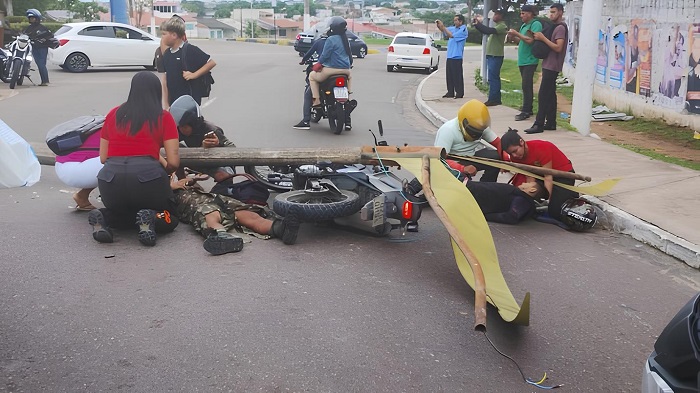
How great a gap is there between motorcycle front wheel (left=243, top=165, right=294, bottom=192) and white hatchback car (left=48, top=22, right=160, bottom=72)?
56.8 ft

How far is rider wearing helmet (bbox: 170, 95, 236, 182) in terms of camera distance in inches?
276

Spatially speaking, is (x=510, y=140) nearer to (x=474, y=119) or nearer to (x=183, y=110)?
(x=474, y=119)

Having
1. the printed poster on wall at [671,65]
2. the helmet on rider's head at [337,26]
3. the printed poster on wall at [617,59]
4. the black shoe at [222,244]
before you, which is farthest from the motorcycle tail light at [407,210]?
the printed poster on wall at [617,59]

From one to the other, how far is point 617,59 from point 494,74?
2686 mm

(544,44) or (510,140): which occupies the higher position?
(544,44)

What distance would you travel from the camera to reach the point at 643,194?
8.02m

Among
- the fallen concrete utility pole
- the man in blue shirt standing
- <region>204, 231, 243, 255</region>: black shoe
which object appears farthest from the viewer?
the man in blue shirt standing

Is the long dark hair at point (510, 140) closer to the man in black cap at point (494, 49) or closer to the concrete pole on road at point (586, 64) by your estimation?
Result: the concrete pole on road at point (586, 64)

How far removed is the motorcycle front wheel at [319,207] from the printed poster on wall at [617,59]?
35.8 ft

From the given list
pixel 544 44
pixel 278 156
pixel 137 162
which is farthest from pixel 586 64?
pixel 137 162

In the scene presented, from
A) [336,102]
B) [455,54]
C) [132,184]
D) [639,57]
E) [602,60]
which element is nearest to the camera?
[132,184]

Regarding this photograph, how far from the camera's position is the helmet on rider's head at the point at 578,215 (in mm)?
7031

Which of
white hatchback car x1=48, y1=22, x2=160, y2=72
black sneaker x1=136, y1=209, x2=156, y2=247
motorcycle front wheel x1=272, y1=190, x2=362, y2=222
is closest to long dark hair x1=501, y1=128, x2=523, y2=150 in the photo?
motorcycle front wheel x1=272, y1=190, x2=362, y2=222

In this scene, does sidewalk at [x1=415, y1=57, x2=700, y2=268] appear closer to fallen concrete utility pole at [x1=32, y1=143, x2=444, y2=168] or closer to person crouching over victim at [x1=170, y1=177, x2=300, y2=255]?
fallen concrete utility pole at [x1=32, y1=143, x2=444, y2=168]
